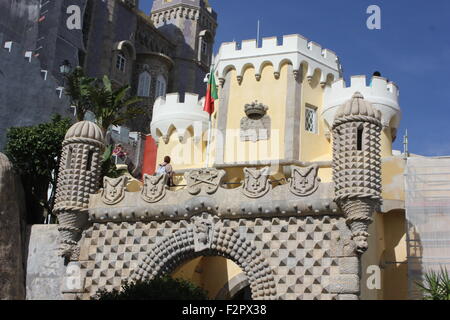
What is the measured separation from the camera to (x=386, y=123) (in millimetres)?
27750

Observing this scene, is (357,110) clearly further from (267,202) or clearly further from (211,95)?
(211,95)

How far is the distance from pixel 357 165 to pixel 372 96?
34.1ft

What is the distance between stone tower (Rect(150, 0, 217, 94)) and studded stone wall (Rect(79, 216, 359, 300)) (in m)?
40.6

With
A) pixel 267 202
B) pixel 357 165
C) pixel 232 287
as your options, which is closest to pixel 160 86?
pixel 232 287

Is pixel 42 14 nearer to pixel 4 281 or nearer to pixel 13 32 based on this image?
pixel 13 32

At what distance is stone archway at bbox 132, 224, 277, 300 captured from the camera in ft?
61.0

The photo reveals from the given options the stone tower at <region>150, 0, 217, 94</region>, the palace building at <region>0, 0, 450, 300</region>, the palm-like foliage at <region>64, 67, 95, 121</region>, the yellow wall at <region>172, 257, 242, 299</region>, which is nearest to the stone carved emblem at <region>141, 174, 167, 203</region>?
the palace building at <region>0, 0, 450, 300</region>

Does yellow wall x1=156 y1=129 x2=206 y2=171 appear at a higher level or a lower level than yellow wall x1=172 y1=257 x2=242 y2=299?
higher

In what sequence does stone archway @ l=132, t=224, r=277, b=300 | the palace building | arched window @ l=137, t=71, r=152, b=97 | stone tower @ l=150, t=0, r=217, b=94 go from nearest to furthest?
the palace building → stone archway @ l=132, t=224, r=277, b=300 → arched window @ l=137, t=71, r=152, b=97 → stone tower @ l=150, t=0, r=217, b=94

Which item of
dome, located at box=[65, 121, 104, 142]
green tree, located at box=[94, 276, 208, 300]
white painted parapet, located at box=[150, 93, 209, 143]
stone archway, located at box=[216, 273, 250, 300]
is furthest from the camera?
white painted parapet, located at box=[150, 93, 209, 143]

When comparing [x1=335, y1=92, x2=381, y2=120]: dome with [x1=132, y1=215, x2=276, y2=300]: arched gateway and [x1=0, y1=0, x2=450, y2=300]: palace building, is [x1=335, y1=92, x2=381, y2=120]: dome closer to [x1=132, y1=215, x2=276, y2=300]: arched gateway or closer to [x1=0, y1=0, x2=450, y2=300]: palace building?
[x1=0, y1=0, x2=450, y2=300]: palace building

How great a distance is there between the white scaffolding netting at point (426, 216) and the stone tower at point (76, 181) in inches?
408

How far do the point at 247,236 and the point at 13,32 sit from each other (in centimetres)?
2871
